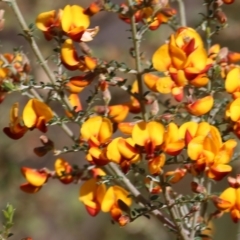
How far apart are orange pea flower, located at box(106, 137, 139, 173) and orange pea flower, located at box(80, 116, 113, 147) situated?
3 cm

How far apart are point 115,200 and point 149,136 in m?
0.12

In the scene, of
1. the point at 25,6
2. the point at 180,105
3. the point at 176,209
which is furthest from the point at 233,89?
the point at 25,6

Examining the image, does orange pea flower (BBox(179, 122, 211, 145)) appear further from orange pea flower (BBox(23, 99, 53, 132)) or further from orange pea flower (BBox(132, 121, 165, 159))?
orange pea flower (BBox(23, 99, 53, 132))

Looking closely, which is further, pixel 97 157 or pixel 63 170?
pixel 63 170

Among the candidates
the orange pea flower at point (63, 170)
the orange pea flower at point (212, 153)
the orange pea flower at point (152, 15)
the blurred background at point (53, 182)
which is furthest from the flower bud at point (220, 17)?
the blurred background at point (53, 182)

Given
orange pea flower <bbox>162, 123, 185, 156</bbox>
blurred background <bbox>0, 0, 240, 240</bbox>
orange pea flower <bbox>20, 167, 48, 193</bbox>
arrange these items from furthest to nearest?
1. blurred background <bbox>0, 0, 240, 240</bbox>
2. orange pea flower <bbox>20, 167, 48, 193</bbox>
3. orange pea flower <bbox>162, 123, 185, 156</bbox>

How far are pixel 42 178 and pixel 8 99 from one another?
3.49ft

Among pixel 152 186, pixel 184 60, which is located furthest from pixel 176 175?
pixel 184 60

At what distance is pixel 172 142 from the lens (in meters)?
0.61

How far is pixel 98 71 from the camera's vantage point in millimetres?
667

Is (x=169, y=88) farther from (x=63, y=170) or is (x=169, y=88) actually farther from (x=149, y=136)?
(x=63, y=170)

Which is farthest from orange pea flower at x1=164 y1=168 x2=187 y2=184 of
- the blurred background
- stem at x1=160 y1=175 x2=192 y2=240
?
the blurred background

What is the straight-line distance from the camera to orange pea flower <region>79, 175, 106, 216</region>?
692 millimetres

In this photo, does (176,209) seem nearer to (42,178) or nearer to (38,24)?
(42,178)
